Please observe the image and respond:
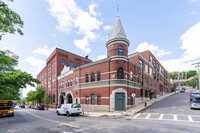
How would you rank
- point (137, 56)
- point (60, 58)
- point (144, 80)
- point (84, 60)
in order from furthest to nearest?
point (84, 60)
point (60, 58)
point (144, 80)
point (137, 56)

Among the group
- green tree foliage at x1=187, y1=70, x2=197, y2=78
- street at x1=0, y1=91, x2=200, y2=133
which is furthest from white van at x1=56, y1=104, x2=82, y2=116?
green tree foliage at x1=187, y1=70, x2=197, y2=78

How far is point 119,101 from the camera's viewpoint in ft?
63.6

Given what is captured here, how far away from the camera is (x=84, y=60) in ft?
148

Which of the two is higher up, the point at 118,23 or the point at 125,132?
the point at 118,23

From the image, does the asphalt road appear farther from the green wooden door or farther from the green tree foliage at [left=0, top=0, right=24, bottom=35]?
the green tree foliage at [left=0, top=0, right=24, bottom=35]

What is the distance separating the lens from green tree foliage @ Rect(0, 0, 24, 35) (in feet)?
24.6

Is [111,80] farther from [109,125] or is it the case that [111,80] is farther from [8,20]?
[8,20]

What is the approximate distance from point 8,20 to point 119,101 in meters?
17.5

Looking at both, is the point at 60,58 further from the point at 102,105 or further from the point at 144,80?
the point at 144,80

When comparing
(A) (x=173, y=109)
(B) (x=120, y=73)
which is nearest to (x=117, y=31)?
(B) (x=120, y=73)

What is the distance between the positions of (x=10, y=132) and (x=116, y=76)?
1511cm

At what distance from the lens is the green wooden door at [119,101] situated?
19.2m

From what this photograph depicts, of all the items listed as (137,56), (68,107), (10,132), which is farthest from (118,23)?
Answer: (10,132)

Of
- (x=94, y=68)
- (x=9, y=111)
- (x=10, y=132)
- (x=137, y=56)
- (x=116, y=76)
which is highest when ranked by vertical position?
(x=137, y=56)
